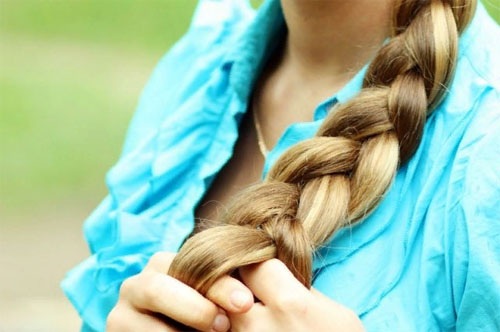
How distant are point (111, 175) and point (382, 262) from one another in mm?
521

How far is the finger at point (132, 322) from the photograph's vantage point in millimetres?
995

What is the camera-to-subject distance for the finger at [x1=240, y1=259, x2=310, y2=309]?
0.94m

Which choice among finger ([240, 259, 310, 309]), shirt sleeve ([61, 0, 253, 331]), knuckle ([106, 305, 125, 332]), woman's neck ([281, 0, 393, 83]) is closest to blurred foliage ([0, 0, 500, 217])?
shirt sleeve ([61, 0, 253, 331])

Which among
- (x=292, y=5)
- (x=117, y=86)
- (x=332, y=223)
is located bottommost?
(x=117, y=86)

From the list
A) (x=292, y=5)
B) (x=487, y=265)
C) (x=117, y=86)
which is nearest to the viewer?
(x=487, y=265)

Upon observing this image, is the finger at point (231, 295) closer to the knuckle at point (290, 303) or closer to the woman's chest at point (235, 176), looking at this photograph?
the knuckle at point (290, 303)

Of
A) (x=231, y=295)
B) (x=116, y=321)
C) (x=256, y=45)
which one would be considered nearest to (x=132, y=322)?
(x=116, y=321)

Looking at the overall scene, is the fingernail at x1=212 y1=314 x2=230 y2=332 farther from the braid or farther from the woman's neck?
the woman's neck

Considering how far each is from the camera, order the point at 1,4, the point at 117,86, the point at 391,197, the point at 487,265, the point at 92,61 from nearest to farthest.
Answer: the point at 487,265 → the point at 391,197 → the point at 117,86 → the point at 92,61 → the point at 1,4

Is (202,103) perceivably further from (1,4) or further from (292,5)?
(1,4)

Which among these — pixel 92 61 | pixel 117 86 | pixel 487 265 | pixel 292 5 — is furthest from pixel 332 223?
pixel 92 61

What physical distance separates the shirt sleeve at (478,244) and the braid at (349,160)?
0.29ft

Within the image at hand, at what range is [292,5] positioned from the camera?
1279 mm

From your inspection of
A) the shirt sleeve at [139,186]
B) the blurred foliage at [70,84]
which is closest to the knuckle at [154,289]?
the shirt sleeve at [139,186]
